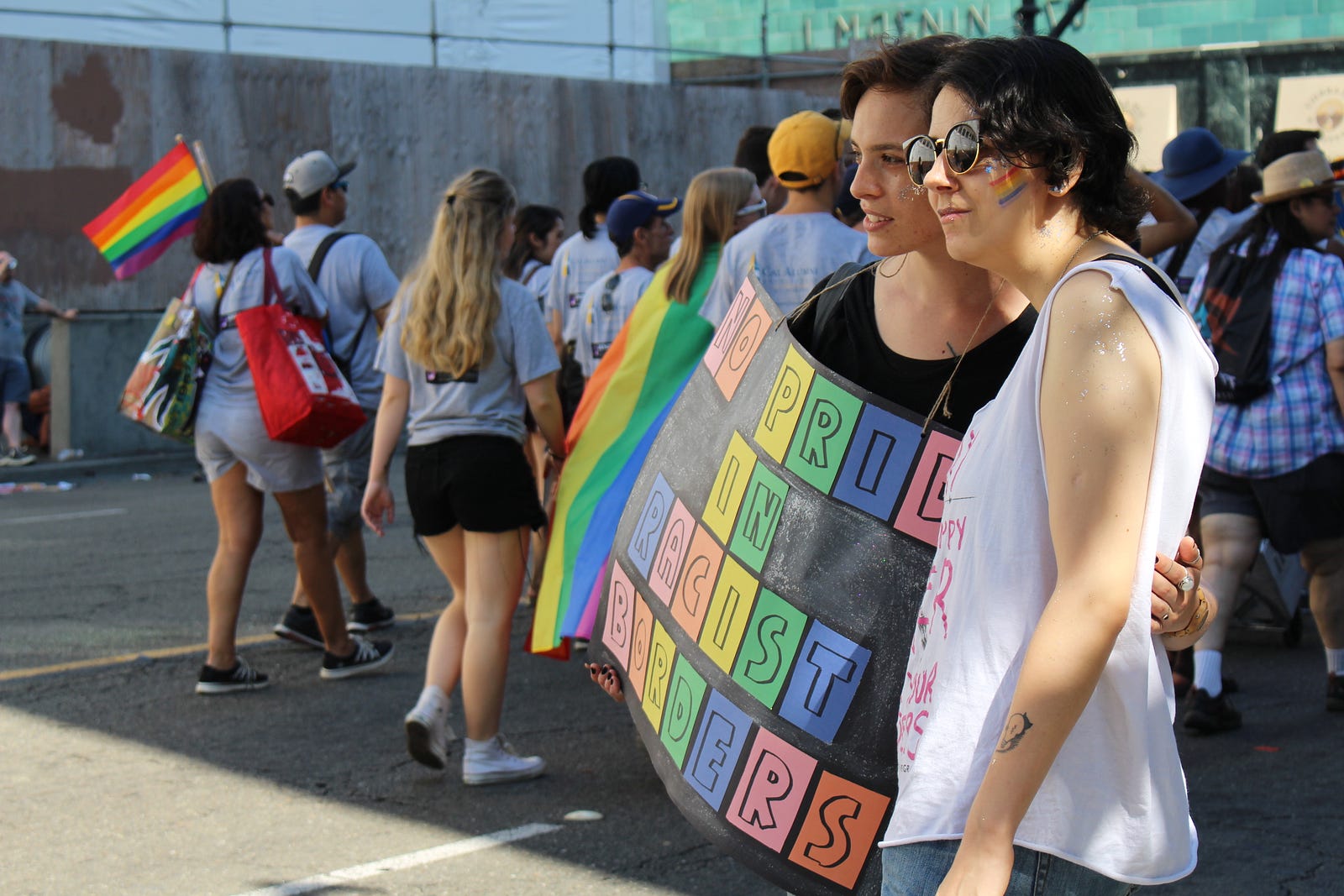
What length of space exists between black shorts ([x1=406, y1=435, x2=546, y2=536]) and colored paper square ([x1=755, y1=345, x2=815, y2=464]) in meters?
2.56

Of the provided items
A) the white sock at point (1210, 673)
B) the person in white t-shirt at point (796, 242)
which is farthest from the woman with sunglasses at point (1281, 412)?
the person in white t-shirt at point (796, 242)

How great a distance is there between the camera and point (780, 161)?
17.3 feet

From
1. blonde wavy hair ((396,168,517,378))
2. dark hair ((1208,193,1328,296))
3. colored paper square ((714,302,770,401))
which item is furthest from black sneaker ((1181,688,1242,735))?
colored paper square ((714,302,770,401))

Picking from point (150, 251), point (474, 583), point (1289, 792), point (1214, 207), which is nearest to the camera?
point (1289, 792)

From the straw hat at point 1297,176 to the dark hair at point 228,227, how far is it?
3917mm

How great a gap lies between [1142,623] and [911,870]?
407 millimetres

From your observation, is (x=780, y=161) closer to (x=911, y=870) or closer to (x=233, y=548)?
(x=233, y=548)

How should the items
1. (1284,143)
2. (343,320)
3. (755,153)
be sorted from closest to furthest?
(1284,143) < (343,320) < (755,153)

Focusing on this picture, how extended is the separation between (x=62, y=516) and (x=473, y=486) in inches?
287

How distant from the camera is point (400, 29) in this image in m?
18.6

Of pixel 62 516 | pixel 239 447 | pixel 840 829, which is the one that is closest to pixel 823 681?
pixel 840 829

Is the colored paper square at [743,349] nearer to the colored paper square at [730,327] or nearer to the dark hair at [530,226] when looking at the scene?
the colored paper square at [730,327]

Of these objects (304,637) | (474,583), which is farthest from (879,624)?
(304,637)

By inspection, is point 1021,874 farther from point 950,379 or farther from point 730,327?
point 730,327
